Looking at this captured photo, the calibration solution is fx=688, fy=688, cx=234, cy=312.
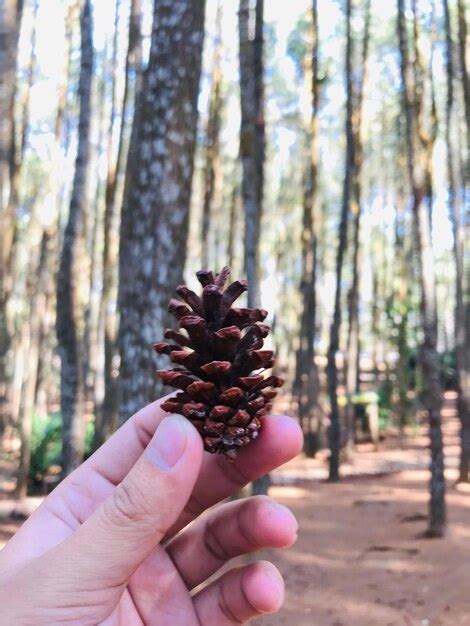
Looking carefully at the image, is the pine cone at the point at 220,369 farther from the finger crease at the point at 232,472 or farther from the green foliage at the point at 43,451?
the green foliage at the point at 43,451

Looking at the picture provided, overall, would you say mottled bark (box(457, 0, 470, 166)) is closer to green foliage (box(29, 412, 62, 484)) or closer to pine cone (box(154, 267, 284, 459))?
green foliage (box(29, 412, 62, 484))

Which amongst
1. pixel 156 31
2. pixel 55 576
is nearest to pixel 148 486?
pixel 55 576

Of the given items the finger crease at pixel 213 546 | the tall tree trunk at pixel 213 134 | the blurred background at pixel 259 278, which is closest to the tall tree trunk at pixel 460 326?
the blurred background at pixel 259 278

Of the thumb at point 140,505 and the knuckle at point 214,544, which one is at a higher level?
the thumb at point 140,505

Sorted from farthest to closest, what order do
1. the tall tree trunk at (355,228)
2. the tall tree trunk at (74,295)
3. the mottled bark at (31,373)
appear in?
the tall tree trunk at (355,228) → the mottled bark at (31,373) → the tall tree trunk at (74,295)

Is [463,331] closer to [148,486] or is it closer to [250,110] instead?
[250,110]

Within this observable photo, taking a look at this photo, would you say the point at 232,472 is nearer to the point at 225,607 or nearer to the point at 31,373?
the point at 225,607

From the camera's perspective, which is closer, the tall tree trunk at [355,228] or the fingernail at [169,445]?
the fingernail at [169,445]
